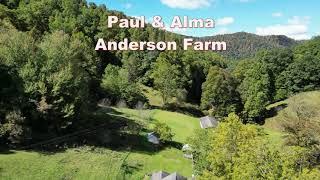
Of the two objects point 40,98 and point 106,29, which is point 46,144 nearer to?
point 40,98

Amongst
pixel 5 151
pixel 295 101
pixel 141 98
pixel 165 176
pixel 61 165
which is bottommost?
pixel 165 176

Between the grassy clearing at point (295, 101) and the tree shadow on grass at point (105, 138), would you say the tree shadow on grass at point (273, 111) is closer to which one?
the grassy clearing at point (295, 101)

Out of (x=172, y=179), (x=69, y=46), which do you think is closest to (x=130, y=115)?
(x=69, y=46)

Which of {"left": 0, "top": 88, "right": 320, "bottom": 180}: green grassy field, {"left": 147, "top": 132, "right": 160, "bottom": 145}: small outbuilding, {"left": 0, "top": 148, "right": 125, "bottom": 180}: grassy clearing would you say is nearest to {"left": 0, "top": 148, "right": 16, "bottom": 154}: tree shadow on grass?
{"left": 0, "top": 88, "right": 320, "bottom": 180}: green grassy field

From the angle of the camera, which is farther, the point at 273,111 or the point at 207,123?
the point at 273,111

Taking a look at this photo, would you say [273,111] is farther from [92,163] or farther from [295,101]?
[92,163]

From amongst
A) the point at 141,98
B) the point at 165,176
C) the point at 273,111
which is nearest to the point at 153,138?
the point at 165,176

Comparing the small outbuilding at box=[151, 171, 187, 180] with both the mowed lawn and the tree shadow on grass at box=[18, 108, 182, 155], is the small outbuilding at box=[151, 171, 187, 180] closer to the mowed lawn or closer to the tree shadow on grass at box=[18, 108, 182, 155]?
the mowed lawn
